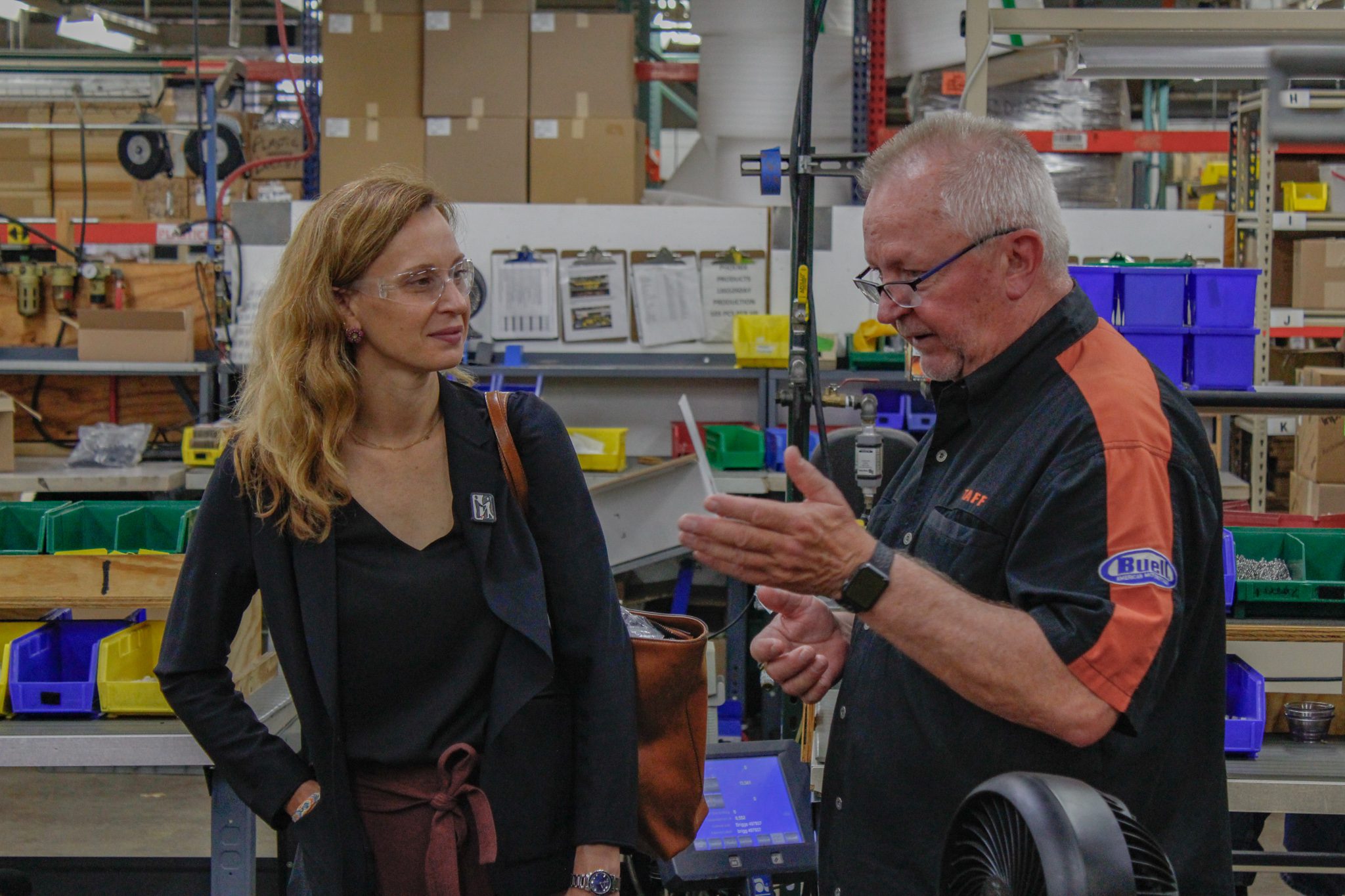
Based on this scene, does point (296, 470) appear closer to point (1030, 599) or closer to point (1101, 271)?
point (1030, 599)

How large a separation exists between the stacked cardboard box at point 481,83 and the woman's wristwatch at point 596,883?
377cm

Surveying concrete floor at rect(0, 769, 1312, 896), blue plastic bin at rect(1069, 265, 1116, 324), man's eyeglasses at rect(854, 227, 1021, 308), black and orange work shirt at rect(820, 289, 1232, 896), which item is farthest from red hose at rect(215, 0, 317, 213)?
black and orange work shirt at rect(820, 289, 1232, 896)

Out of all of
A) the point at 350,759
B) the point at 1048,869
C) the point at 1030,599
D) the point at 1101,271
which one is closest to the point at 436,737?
the point at 350,759

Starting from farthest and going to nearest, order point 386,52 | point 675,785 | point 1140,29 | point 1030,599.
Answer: point 386,52, point 1140,29, point 675,785, point 1030,599

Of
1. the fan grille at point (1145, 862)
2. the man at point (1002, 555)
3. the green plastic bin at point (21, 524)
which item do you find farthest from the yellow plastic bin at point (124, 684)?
the fan grille at point (1145, 862)

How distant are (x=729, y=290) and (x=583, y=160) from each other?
2.65ft

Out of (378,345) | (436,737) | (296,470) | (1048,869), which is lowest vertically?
(436,737)

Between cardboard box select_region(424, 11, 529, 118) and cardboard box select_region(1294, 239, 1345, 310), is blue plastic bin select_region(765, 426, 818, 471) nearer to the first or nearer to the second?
cardboard box select_region(424, 11, 529, 118)

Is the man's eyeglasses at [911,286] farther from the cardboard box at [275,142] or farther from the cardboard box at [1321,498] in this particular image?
the cardboard box at [275,142]

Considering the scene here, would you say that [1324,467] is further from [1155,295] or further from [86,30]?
[86,30]

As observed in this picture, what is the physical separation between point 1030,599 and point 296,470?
888mm

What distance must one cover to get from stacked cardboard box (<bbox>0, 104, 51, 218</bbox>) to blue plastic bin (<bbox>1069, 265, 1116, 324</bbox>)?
5.82 metres

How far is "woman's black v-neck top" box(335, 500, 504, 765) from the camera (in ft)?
Result: 4.84

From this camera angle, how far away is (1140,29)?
A: 2414mm
